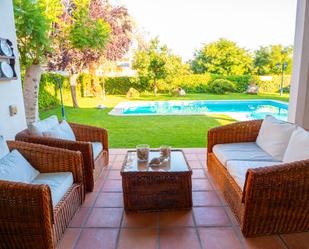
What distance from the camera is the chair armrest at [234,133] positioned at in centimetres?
316

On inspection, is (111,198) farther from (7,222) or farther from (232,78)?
(232,78)

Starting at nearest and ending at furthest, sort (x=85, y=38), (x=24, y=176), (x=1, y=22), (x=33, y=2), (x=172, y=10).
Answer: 1. (x=24, y=176)
2. (x=1, y=22)
3. (x=33, y=2)
4. (x=85, y=38)
5. (x=172, y=10)

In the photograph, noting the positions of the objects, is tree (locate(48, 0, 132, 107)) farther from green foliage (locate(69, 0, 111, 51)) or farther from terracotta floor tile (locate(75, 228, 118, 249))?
terracotta floor tile (locate(75, 228, 118, 249))

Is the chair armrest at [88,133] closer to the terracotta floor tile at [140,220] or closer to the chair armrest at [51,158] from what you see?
the chair armrest at [51,158]

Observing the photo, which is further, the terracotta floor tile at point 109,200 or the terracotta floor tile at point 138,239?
the terracotta floor tile at point 109,200

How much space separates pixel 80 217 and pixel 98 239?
0.40 metres

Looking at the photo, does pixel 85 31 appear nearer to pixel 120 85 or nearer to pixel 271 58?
pixel 120 85

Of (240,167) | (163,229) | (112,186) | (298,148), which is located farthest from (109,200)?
(298,148)

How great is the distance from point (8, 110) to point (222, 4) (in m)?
15.3

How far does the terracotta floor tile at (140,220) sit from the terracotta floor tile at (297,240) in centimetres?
103

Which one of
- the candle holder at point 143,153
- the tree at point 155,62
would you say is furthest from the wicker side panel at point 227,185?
the tree at point 155,62

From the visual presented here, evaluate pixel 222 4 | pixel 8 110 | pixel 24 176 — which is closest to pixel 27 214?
pixel 24 176

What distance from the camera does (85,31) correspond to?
24.3 ft

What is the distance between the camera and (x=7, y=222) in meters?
1.77
